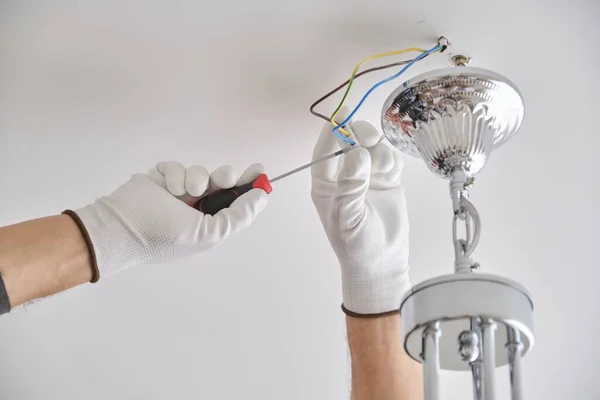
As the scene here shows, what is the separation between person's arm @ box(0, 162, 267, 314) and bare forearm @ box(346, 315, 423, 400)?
0.29 metres

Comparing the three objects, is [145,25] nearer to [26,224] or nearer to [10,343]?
[26,224]

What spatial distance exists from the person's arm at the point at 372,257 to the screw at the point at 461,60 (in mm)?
150

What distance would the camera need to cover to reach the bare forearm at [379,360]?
1177 mm

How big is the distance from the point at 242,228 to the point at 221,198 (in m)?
0.05

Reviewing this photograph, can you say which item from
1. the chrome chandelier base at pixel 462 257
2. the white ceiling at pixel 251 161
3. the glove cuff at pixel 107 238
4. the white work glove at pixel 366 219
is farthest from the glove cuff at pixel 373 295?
the glove cuff at pixel 107 238

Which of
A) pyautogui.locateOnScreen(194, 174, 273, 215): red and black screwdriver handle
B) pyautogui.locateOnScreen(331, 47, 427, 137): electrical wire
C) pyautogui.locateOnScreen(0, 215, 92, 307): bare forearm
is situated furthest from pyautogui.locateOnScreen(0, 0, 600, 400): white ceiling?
pyautogui.locateOnScreen(0, 215, 92, 307): bare forearm

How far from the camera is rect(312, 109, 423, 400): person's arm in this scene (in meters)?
1.08

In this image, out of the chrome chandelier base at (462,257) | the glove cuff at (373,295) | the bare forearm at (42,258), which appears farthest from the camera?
the glove cuff at (373,295)

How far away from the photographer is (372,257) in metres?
1.14

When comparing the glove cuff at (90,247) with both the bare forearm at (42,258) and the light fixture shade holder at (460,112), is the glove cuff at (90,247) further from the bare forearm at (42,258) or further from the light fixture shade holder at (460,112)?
the light fixture shade holder at (460,112)

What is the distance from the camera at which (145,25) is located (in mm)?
1043

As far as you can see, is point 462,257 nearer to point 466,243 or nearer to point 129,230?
point 466,243

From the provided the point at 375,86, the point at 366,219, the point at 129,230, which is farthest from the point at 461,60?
the point at 129,230

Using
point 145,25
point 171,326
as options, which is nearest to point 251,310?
point 171,326
